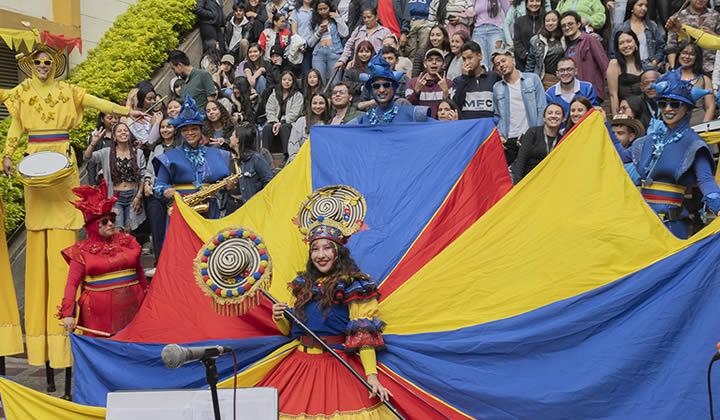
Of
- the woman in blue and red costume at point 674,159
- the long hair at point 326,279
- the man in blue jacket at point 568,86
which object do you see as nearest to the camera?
the long hair at point 326,279

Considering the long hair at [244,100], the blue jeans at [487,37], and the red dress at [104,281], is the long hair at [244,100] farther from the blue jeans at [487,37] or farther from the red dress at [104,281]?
the red dress at [104,281]

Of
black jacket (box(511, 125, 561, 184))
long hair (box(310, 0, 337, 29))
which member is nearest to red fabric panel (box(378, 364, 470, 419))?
black jacket (box(511, 125, 561, 184))

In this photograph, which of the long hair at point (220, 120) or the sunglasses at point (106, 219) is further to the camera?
the long hair at point (220, 120)

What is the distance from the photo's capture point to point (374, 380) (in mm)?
6133

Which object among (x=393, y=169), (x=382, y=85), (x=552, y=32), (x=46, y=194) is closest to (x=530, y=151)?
(x=382, y=85)

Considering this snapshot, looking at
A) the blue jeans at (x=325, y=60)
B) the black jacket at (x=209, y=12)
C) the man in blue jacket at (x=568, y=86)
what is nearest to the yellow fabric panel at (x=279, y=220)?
the man in blue jacket at (x=568, y=86)

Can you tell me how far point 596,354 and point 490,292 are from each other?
91cm

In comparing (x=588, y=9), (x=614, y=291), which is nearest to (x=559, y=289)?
(x=614, y=291)

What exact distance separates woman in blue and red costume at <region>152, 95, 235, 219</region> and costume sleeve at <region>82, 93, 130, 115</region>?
0.51 meters

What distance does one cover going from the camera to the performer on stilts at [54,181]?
A: 372 inches

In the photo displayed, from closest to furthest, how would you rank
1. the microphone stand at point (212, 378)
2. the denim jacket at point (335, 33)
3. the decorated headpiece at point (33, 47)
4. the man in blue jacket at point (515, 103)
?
the microphone stand at point (212, 378) → the decorated headpiece at point (33, 47) → the man in blue jacket at point (515, 103) → the denim jacket at point (335, 33)

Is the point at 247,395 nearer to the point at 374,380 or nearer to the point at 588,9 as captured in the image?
the point at 374,380

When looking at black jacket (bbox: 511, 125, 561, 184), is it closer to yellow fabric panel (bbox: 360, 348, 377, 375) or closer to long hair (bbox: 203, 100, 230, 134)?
long hair (bbox: 203, 100, 230, 134)

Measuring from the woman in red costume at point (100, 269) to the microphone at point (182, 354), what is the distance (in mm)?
3943
